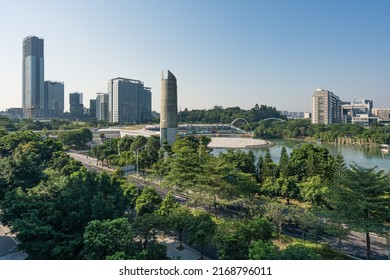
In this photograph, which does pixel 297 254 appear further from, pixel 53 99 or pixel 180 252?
pixel 53 99

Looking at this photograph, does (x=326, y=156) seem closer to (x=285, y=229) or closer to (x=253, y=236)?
(x=285, y=229)

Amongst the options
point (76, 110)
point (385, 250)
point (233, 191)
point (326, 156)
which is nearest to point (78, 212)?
point (233, 191)

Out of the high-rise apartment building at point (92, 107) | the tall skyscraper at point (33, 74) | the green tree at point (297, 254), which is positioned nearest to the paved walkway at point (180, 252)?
the green tree at point (297, 254)

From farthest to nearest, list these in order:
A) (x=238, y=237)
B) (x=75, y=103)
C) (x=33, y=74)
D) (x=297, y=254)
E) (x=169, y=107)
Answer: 1. (x=75, y=103)
2. (x=33, y=74)
3. (x=169, y=107)
4. (x=238, y=237)
5. (x=297, y=254)

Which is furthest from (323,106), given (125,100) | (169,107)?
(169,107)

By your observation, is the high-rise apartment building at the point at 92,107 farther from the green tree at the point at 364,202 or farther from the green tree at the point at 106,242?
the green tree at the point at 364,202

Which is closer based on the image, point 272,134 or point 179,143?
point 179,143
